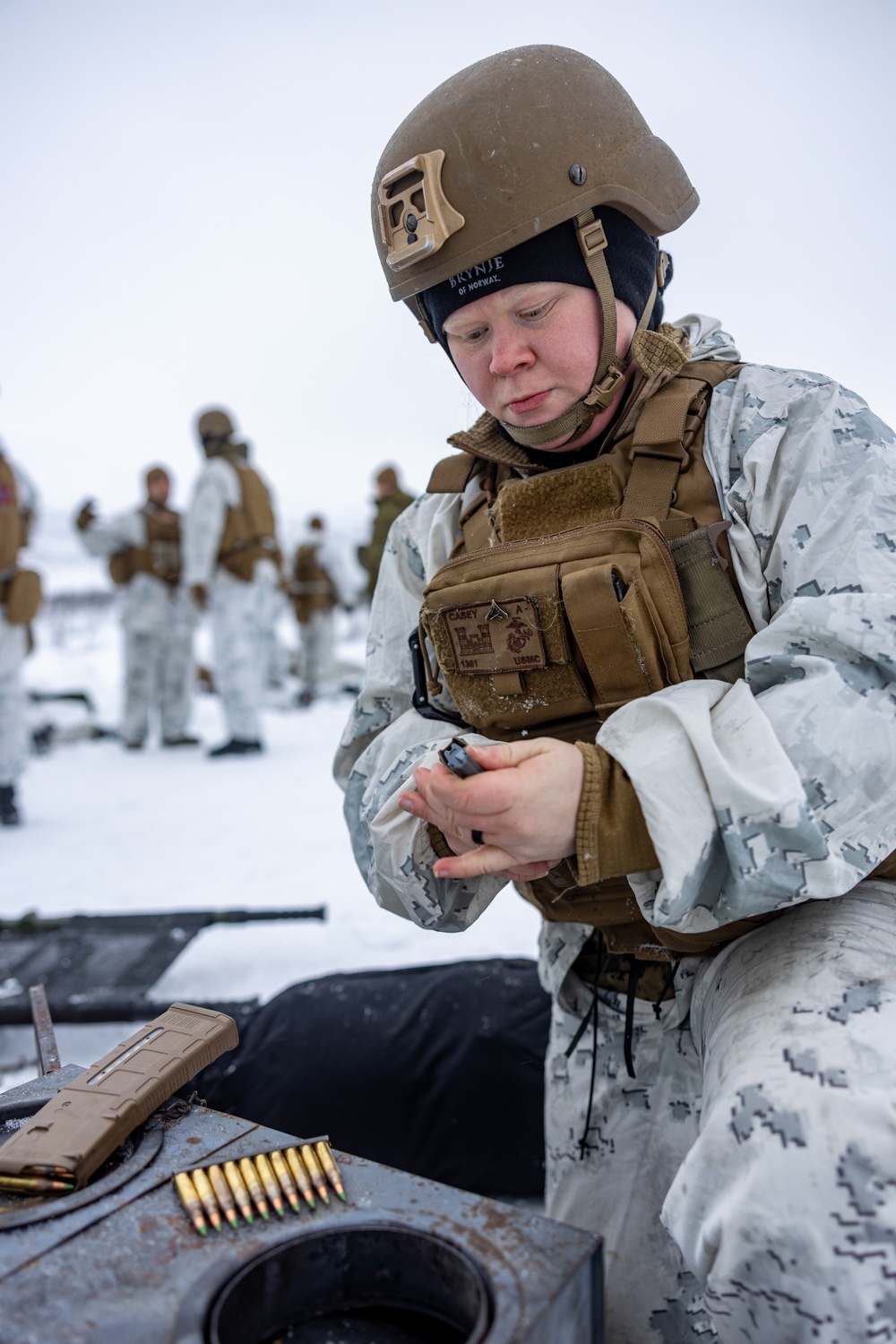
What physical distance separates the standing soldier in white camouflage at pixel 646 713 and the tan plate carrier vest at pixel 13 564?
3.56 m

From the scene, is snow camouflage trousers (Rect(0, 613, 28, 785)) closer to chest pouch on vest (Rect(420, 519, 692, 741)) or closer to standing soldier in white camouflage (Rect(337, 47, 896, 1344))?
standing soldier in white camouflage (Rect(337, 47, 896, 1344))

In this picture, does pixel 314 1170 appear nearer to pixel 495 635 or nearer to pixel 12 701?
pixel 495 635

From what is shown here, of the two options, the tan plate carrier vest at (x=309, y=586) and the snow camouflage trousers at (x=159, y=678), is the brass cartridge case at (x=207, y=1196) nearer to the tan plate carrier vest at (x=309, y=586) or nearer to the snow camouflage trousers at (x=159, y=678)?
the snow camouflage trousers at (x=159, y=678)

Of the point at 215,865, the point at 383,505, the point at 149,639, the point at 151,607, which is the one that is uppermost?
the point at 383,505

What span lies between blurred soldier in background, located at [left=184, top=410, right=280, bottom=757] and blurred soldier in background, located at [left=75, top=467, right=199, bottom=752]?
2.21 feet

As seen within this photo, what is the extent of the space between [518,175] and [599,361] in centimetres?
28

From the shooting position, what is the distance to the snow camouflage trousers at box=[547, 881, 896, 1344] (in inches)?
32.8

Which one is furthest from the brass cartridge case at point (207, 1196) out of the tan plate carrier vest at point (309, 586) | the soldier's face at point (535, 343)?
the tan plate carrier vest at point (309, 586)

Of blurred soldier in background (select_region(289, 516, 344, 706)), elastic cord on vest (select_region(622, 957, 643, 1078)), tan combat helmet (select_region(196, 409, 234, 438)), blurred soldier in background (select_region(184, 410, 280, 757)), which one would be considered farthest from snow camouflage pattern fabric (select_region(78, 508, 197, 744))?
elastic cord on vest (select_region(622, 957, 643, 1078))

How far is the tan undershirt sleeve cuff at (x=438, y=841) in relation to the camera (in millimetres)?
1340

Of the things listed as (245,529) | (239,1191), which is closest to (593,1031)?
(239,1191)

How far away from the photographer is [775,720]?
1078mm

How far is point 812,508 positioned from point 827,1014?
0.59 m

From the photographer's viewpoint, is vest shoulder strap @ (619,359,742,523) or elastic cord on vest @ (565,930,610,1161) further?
elastic cord on vest @ (565,930,610,1161)
